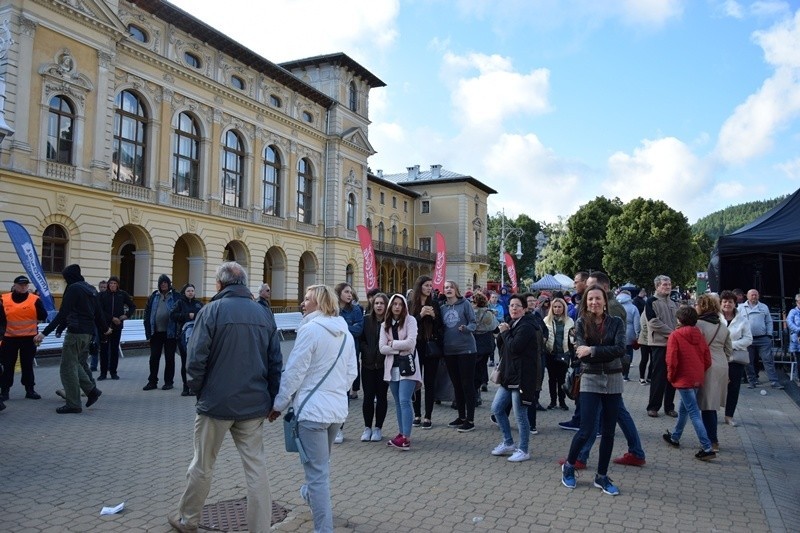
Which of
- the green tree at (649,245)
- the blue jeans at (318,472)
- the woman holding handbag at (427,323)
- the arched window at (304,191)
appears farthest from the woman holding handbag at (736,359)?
the green tree at (649,245)

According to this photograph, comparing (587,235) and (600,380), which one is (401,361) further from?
(587,235)

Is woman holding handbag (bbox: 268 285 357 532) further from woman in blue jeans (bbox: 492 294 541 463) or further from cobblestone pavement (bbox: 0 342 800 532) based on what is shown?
woman in blue jeans (bbox: 492 294 541 463)

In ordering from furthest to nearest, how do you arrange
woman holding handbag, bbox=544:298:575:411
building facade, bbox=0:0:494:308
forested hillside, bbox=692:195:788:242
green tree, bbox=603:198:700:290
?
forested hillside, bbox=692:195:788:242
green tree, bbox=603:198:700:290
building facade, bbox=0:0:494:308
woman holding handbag, bbox=544:298:575:411

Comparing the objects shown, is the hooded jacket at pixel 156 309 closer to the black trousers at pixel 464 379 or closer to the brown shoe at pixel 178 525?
the black trousers at pixel 464 379

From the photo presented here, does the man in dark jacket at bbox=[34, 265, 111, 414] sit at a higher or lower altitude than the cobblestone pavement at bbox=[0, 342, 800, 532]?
higher

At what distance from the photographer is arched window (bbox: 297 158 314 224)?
130 feet

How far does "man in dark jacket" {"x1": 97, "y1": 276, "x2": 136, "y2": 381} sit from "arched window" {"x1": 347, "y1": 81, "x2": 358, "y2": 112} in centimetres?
3401

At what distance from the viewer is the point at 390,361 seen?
703 centimetres

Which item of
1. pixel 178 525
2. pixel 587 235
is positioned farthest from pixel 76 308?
pixel 587 235

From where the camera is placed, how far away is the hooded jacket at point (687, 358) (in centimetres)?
659

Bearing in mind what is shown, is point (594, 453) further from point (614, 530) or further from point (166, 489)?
point (166, 489)

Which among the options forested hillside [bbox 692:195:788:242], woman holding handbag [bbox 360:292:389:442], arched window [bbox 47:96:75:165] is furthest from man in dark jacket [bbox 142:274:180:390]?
forested hillside [bbox 692:195:788:242]

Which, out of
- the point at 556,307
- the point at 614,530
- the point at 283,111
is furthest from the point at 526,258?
the point at 614,530

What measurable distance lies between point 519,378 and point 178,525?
368 centimetres
